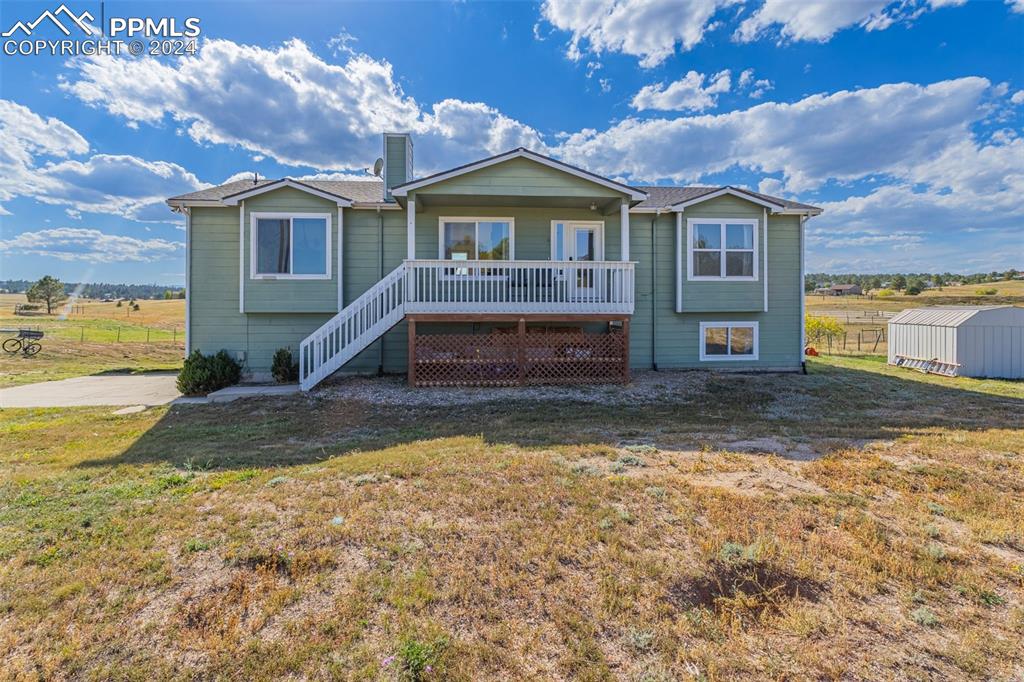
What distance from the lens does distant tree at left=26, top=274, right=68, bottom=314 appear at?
1423 inches

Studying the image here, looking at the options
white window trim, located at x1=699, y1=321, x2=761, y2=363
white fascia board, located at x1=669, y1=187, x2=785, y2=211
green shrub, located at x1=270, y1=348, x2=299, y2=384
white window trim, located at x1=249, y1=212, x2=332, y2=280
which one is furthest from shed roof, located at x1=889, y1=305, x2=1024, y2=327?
green shrub, located at x1=270, y1=348, x2=299, y2=384

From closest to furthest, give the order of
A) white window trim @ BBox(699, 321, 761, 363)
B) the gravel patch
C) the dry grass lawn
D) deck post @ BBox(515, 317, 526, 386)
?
the gravel patch
deck post @ BBox(515, 317, 526, 386)
white window trim @ BBox(699, 321, 761, 363)
the dry grass lawn

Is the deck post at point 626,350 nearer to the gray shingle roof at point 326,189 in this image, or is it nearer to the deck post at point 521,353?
the deck post at point 521,353

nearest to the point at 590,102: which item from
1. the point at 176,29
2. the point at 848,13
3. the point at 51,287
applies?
the point at 848,13

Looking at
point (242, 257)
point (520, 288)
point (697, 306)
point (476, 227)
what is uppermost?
point (476, 227)

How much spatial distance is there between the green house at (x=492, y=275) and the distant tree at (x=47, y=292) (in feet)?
125

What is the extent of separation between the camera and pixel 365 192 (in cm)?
1218

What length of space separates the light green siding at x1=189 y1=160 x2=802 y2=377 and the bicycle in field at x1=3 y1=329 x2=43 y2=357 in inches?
495

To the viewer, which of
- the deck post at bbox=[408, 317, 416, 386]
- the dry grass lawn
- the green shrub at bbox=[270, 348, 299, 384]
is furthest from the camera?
the dry grass lawn

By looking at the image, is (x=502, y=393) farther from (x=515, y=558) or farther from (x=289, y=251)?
(x=289, y=251)

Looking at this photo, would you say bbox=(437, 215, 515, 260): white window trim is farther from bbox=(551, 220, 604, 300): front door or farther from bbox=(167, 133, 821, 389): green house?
bbox=(551, 220, 604, 300): front door

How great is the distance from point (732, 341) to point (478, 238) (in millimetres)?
7300

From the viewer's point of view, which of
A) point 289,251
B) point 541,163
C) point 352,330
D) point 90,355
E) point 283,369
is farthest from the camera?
point 90,355

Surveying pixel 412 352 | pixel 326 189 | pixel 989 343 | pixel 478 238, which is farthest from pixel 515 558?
pixel 989 343
